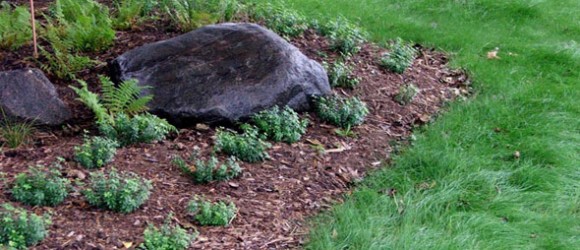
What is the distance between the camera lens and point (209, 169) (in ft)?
15.5

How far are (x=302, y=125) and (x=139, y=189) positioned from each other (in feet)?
5.26

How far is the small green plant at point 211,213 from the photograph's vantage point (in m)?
Answer: 4.29

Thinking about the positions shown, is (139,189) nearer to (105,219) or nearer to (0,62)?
(105,219)

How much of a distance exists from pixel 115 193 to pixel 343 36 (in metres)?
3.52

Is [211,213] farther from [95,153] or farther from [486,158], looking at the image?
[486,158]

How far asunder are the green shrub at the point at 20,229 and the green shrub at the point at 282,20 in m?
3.86

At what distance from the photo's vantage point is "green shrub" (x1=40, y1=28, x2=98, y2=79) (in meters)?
6.13

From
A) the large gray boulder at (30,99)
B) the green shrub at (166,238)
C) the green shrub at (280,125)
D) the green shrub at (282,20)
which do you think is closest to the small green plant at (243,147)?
the green shrub at (280,125)

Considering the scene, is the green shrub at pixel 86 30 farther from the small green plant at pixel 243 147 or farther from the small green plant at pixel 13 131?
the small green plant at pixel 243 147

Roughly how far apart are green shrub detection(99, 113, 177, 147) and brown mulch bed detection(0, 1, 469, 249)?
74mm

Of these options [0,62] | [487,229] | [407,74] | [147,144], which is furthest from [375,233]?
[0,62]

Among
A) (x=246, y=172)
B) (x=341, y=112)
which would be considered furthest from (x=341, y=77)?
(x=246, y=172)

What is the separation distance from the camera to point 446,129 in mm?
5918

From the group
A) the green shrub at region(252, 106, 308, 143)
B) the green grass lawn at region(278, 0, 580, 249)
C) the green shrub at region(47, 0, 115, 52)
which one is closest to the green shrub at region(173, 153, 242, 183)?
the green shrub at region(252, 106, 308, 143)
